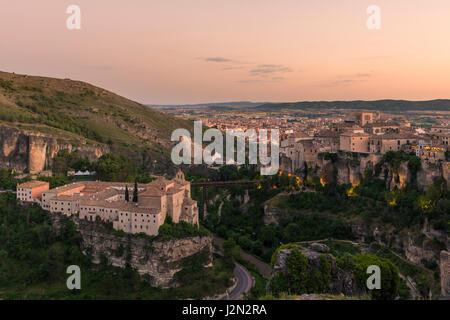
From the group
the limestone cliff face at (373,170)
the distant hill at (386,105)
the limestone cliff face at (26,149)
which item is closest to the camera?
the limestone cliff face at (373,170)

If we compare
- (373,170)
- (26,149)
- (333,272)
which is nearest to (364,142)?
(373,170)

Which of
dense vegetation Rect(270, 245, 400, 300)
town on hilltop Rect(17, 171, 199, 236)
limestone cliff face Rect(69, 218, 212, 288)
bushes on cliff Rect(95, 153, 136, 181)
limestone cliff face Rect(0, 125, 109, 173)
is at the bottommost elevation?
limestone cliff face Rect(69, 218, 212, 288)

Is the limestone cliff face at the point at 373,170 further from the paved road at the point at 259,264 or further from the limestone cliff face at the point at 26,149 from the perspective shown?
the limestone cliff face at the point at 26,149

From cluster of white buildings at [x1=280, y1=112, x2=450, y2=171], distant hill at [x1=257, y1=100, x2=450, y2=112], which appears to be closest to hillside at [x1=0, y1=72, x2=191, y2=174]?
cluster of white buildings at [x1=280, y1=112, x2=450, y2=171]

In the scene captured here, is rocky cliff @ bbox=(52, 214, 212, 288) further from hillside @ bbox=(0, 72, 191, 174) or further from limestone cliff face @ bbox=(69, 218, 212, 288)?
hillside @ bbox=(0, 72, 191, 174)

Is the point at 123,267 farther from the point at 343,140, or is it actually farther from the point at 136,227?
the point at 343,140

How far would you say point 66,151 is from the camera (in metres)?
55.5

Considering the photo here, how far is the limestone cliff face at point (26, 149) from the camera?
51.7 m

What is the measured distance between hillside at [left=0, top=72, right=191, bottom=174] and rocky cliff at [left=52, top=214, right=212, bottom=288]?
84.5 feet

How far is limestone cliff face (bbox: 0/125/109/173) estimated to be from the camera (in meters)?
51.7

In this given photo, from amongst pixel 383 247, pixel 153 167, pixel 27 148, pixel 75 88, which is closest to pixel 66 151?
pixel 27 148

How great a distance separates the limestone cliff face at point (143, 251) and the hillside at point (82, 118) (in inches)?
1029

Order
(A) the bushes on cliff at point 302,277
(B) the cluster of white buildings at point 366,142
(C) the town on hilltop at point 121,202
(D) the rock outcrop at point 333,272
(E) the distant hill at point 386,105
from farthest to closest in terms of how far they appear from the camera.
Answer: (E) the distant hill at point 386,105
(B) the cluster of white buildings at point 366,142
(C) the town on hilltop at point 121,202
(D) the rock outcrop at point 333,272
(A) the bushes on cliff at point 302,277

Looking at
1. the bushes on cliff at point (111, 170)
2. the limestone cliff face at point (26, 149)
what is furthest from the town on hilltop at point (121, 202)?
the limestone cliff face at point (26, 149)
